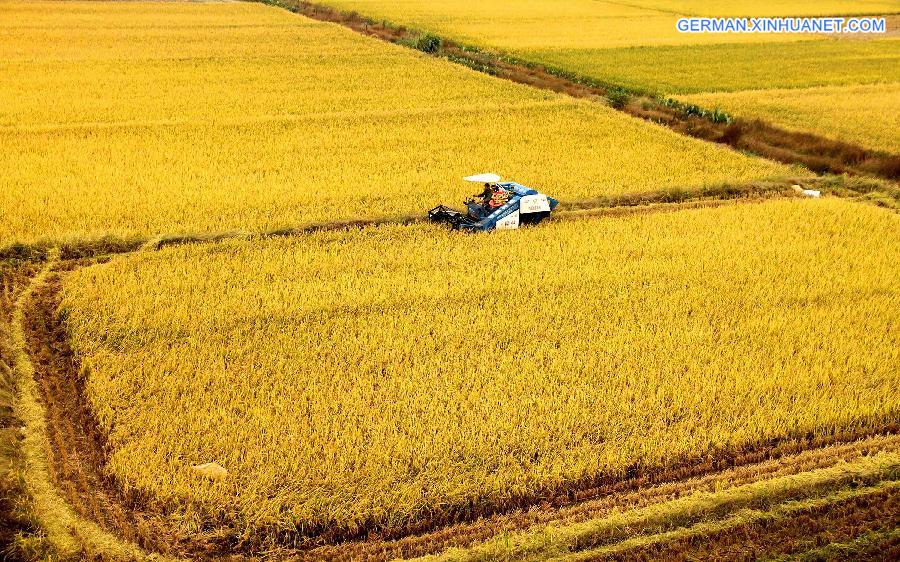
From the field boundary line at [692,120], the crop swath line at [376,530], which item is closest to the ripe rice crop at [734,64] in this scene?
the field boundary line at [692,120]

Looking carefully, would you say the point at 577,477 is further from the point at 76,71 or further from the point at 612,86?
the point at 76,71

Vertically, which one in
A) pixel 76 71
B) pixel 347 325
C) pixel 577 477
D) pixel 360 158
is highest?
pixel 76 71

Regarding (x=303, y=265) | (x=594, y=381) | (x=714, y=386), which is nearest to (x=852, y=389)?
(x=714, y=386)

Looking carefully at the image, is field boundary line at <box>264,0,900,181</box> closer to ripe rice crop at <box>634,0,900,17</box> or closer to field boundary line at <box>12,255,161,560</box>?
field boundary line at <box>12,255,161,560</box>

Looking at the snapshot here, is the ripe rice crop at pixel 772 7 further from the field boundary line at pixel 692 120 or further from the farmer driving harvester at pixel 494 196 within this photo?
the farmer driving harvester at pixel 494 196

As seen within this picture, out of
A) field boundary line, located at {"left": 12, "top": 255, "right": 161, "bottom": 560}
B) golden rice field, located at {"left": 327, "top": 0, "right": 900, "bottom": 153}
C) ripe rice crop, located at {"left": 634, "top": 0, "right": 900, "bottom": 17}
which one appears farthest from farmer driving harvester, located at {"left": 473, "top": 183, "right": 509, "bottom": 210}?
ripe rice crop, located at {"left": 634, "top": 0, "right": 900, "bottom": 17}

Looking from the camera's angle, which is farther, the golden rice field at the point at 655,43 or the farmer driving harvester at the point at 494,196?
the golden rice field at the point at 655,43

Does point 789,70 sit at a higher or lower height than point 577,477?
higher
